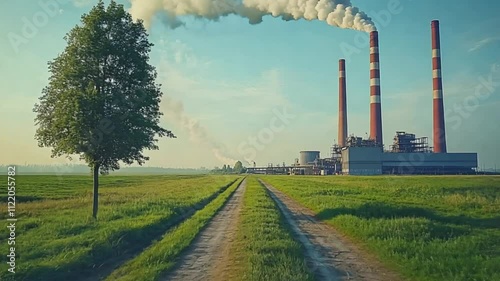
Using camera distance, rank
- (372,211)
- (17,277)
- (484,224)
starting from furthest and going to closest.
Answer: (372,211), (484,224), (17,277)

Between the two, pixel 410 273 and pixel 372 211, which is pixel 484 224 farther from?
pixel 410 273

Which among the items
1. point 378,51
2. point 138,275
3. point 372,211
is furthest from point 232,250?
point 378,51

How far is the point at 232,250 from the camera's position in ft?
46.1

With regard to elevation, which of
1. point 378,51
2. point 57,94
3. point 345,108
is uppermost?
point 378,51

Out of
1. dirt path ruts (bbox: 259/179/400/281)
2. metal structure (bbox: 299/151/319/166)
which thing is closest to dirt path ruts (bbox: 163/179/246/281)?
dirt path ruts (bbox: 259/179/400/281)

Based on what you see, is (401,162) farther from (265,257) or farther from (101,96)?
(265,257)

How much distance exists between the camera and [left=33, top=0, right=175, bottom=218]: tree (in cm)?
2114

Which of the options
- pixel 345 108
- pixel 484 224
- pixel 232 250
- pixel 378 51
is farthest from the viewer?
pixel 345 108

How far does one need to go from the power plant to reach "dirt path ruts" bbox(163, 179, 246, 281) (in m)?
78.2

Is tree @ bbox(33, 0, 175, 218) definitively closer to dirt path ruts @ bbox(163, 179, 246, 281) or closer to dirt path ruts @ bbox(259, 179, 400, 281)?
dirt path ruts @ bbox(163, 179, 246, 281)

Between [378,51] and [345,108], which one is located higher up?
[378,51]

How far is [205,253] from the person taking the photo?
1379 centimetres

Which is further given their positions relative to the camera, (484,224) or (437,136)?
(437,136)

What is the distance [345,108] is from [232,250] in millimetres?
90531
